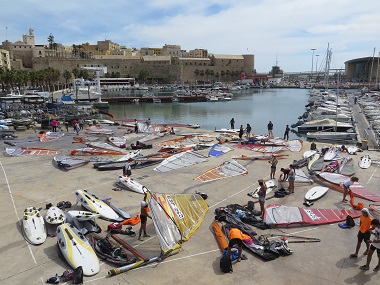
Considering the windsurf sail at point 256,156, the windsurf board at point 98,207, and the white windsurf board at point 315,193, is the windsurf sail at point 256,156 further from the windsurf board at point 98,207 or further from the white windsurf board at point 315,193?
the windsurf board at point 98,207

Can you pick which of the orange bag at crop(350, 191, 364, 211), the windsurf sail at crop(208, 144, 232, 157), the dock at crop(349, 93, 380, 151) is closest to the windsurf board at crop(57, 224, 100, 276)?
the orange bag at crop(350, 191, 364, 211)

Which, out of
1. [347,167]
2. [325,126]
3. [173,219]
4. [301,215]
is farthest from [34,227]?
[325,126]

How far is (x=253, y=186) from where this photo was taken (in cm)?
1688

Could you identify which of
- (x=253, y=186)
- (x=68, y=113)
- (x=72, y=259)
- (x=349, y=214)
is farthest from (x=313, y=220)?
(x=68, y=113)

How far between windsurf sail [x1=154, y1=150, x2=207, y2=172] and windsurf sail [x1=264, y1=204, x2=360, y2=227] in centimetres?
837

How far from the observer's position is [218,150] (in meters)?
24.9

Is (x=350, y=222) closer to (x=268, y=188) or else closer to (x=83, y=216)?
(x=268, y=188)

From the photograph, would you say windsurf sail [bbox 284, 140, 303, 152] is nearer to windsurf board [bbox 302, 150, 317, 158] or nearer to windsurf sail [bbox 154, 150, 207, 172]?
windsurf board [bbox 302, 150, 317, 158]

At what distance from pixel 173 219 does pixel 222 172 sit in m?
8.12

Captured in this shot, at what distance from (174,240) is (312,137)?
31881mm

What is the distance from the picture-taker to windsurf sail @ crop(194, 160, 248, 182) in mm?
18094

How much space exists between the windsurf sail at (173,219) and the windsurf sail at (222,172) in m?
4.04

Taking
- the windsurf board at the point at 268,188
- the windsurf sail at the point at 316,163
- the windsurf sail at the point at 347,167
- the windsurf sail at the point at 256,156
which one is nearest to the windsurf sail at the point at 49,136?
the windsurf sail at the point at 256,156

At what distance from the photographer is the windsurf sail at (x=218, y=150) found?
2423 centimetres
